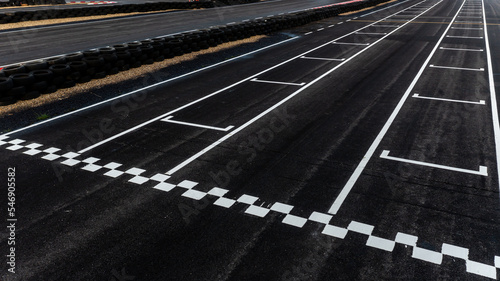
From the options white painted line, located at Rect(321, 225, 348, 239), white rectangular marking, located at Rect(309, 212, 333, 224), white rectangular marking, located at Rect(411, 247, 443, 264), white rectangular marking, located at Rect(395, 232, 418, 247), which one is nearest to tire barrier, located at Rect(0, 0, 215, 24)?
white rectangular marking, located at Rect(309, 212, 333, 224)

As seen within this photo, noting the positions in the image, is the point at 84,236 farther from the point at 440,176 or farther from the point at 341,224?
the point at 440,176

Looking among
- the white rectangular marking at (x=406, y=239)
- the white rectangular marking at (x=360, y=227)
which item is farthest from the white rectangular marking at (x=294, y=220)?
the white rectangular marking at (x=406, y=239)

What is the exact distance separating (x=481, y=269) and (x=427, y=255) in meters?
0.64

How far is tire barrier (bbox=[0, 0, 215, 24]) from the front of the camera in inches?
1075

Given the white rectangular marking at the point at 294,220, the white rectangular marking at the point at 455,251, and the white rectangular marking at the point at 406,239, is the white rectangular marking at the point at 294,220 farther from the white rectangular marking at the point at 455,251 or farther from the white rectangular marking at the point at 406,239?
the white rectangular marking at the point at 455,251

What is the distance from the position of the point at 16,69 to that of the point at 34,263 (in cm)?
921

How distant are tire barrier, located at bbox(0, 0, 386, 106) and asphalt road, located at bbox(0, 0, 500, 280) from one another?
2.44m

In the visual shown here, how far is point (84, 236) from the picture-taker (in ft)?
17.7

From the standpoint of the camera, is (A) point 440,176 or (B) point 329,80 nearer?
(A) point 440,176

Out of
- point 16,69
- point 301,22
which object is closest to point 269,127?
point 16,69

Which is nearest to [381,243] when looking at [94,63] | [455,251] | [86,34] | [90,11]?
[455,251]

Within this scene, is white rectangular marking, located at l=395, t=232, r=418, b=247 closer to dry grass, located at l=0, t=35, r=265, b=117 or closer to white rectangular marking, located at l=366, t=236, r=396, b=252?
white rectangular marking, located at l=366, t=236, r=396, b=252

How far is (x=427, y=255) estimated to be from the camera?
4992mm

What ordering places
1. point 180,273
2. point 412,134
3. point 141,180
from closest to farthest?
point 180,273 < point 141,180 < point 412,134
